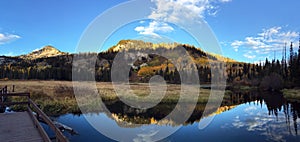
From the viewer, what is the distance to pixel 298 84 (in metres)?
71.2

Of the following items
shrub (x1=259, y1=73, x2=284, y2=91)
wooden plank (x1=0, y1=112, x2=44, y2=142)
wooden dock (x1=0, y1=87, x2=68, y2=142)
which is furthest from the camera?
shrub (x1=259, y1=73, x2=284, y2=91)

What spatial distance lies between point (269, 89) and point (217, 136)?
6947 centimetres

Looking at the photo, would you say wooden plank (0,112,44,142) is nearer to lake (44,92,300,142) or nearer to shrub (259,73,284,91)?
lake (44,92,300,142)

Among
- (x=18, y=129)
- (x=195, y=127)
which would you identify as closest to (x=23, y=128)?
(x=18, y=129)

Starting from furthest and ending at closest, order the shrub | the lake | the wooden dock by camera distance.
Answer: the shrub → the lake → the wooden dock

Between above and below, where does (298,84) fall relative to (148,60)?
below

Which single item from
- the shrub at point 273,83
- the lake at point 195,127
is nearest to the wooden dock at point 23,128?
the lake at point 195,127

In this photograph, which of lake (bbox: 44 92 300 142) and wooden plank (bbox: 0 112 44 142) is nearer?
wooden plank (bbox: 0 112 44 142)

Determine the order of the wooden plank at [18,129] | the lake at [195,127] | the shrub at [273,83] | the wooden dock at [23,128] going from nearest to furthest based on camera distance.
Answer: the wooden dock at [23,128] < the wooden plank at [18,129] < the lake at [195,127] < the shrub at [273,83]

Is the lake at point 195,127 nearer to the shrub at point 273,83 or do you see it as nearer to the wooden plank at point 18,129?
the wooden plank at point 18,129

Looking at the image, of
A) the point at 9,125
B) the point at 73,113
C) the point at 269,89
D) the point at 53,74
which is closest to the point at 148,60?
the point at 53,74

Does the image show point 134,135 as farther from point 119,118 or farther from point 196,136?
point 119,118

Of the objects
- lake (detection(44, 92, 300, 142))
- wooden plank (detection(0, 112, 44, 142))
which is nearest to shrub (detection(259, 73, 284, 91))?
lake (detection(44, 92, 300, 142))

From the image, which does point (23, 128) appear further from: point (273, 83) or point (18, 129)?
point (273, 83)
